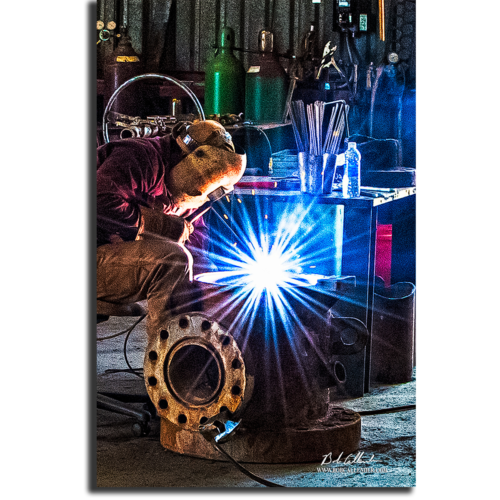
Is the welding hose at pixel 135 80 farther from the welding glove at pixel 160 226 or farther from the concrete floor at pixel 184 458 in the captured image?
the concrete floor at pixel 184 458

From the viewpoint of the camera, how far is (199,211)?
247 centimetres

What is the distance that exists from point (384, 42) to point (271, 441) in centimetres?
135

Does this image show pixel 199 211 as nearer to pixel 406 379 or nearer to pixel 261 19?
pixel 261 19

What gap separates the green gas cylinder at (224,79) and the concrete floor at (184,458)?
2.55 feet

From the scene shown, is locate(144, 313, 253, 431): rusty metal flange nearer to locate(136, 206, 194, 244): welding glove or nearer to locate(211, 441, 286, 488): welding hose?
locate(211, 441, 286, 488): welding hose

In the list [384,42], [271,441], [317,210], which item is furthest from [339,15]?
[271,441]

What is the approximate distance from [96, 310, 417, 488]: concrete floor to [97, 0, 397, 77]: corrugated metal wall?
904 millimetres

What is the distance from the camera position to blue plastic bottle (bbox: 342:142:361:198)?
2497 mm

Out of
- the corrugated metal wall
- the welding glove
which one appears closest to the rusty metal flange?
the welding glove

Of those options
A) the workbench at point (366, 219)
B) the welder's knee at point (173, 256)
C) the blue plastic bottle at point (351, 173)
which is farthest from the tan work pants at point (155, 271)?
the blue plastic bottle at point (351, 173)

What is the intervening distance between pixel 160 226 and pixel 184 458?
75cm

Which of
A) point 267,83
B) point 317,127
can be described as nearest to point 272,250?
point 317,127

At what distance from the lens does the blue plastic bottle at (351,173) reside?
250 cm

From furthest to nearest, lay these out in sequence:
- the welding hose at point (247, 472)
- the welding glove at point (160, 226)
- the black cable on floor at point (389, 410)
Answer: the black cable on floor at point (389, 410) < the welding glove at point (160, 226) < the welding hose at point (247, 472)
